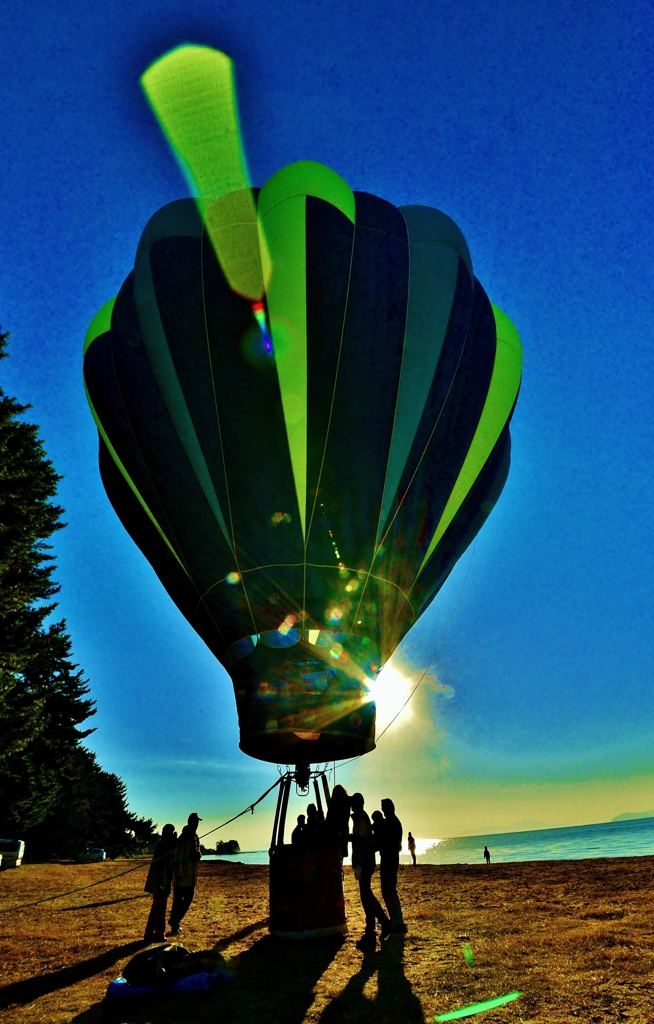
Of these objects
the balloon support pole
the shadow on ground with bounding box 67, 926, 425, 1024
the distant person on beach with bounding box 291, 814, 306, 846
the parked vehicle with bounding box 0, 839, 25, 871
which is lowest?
the shadow on ground with bounding box 67, 926, 425, 1024

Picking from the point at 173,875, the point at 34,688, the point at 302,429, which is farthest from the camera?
the point at 34,688

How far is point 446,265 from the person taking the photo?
11.1m

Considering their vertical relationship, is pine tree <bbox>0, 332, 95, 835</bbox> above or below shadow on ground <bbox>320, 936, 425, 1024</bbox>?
above

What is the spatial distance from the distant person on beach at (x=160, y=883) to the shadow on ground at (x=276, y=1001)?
1.44 metres

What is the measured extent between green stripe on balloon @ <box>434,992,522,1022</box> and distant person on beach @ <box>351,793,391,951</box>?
2.05 meters

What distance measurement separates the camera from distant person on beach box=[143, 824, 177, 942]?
7.38m

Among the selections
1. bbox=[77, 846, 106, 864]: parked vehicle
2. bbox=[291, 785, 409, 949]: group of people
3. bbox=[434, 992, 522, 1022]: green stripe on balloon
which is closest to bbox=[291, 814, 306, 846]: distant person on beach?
bbox=[291, 785, 409, 949]: group of people

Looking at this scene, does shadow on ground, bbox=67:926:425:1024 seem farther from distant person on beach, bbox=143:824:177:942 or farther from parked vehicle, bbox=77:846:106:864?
parked vehicle, bbox=77:846:106:864

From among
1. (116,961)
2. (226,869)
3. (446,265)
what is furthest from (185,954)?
(226,869)

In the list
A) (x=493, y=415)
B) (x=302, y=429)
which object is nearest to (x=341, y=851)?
(x=302, y=429)

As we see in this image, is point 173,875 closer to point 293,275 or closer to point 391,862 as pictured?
point 391,862

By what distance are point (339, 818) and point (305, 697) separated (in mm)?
A: 1471

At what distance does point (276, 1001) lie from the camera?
510cm

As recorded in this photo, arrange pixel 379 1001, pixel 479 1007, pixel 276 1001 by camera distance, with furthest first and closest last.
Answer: pixel 276 1001 → pixel 379 1001 → pixel 479 1007
